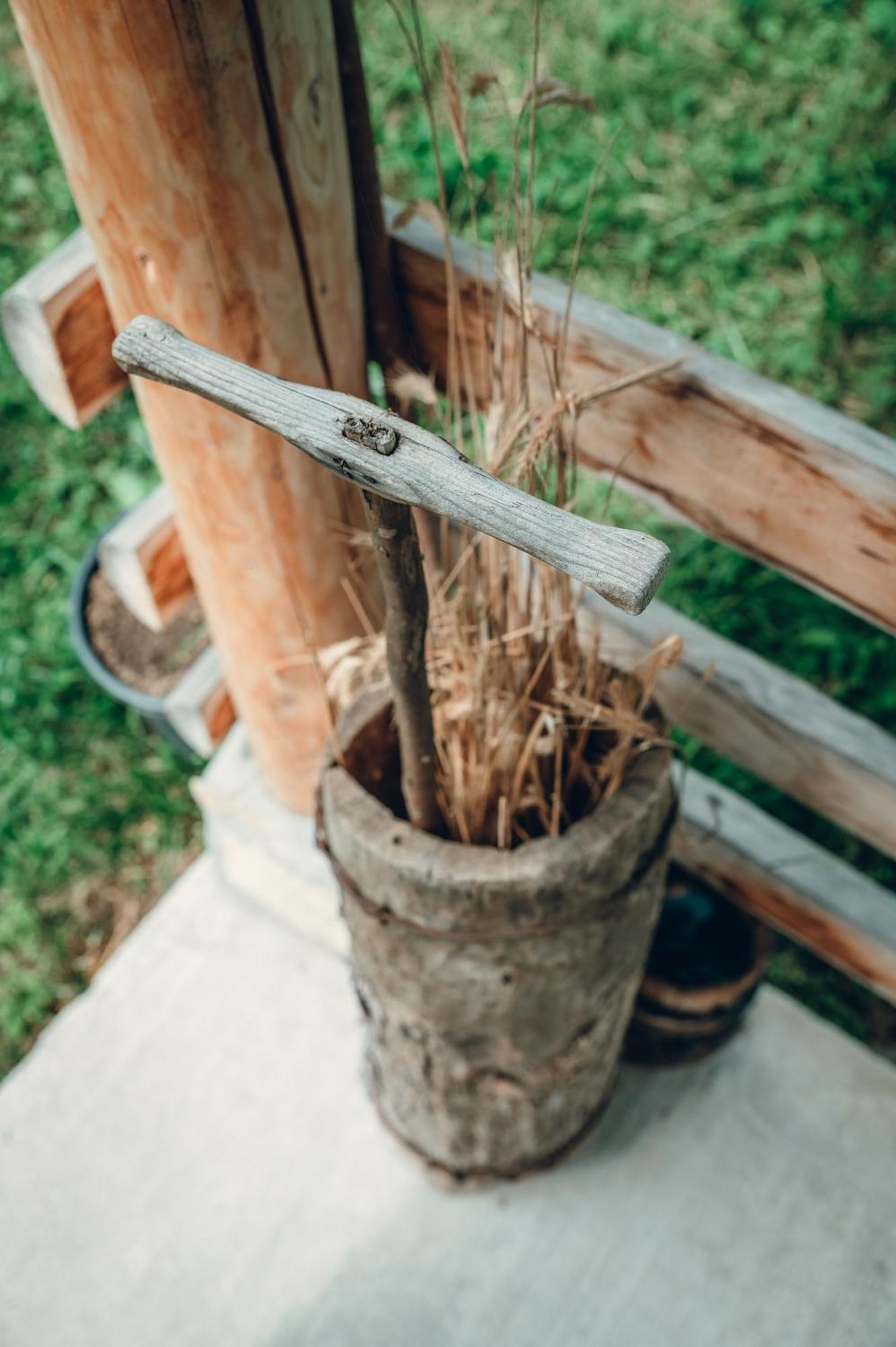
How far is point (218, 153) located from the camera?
1165 mm

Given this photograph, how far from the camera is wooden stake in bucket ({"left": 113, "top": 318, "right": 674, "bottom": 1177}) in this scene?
32.4 inches

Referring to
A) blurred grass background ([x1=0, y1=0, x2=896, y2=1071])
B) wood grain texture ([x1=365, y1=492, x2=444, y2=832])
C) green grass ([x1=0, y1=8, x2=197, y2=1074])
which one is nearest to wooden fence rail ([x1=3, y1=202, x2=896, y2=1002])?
wood grain texture ([x1=365, y1=492, x2=444, y2=832])

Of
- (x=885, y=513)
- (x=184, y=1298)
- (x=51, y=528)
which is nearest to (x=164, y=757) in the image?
(x=51, y=528)

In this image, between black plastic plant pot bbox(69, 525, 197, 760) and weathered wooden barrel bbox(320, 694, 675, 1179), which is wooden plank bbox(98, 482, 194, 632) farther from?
weathered wooden barrel bbox(320, 694, 675, 1179)

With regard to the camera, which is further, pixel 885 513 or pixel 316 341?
pixel 316 341

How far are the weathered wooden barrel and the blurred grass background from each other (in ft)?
2.63

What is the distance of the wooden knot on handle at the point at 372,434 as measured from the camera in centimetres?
83

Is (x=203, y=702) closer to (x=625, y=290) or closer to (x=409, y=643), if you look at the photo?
(x=409, y=643)

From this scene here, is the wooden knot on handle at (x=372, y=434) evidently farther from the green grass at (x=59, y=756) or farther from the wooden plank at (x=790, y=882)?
the green grass at (x=59, y=756)

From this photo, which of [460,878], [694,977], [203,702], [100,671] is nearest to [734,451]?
[460,878]

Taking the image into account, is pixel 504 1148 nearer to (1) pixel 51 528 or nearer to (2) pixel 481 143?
(1) pixel 51 528

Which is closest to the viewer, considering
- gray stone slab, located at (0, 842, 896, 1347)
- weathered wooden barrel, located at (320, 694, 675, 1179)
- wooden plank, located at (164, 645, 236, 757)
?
weathered wooden barrel, located at (320, 694, 675, 1179)

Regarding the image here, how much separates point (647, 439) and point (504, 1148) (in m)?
1.16

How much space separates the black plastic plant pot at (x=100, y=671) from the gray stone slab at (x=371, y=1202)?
52 centimetres
